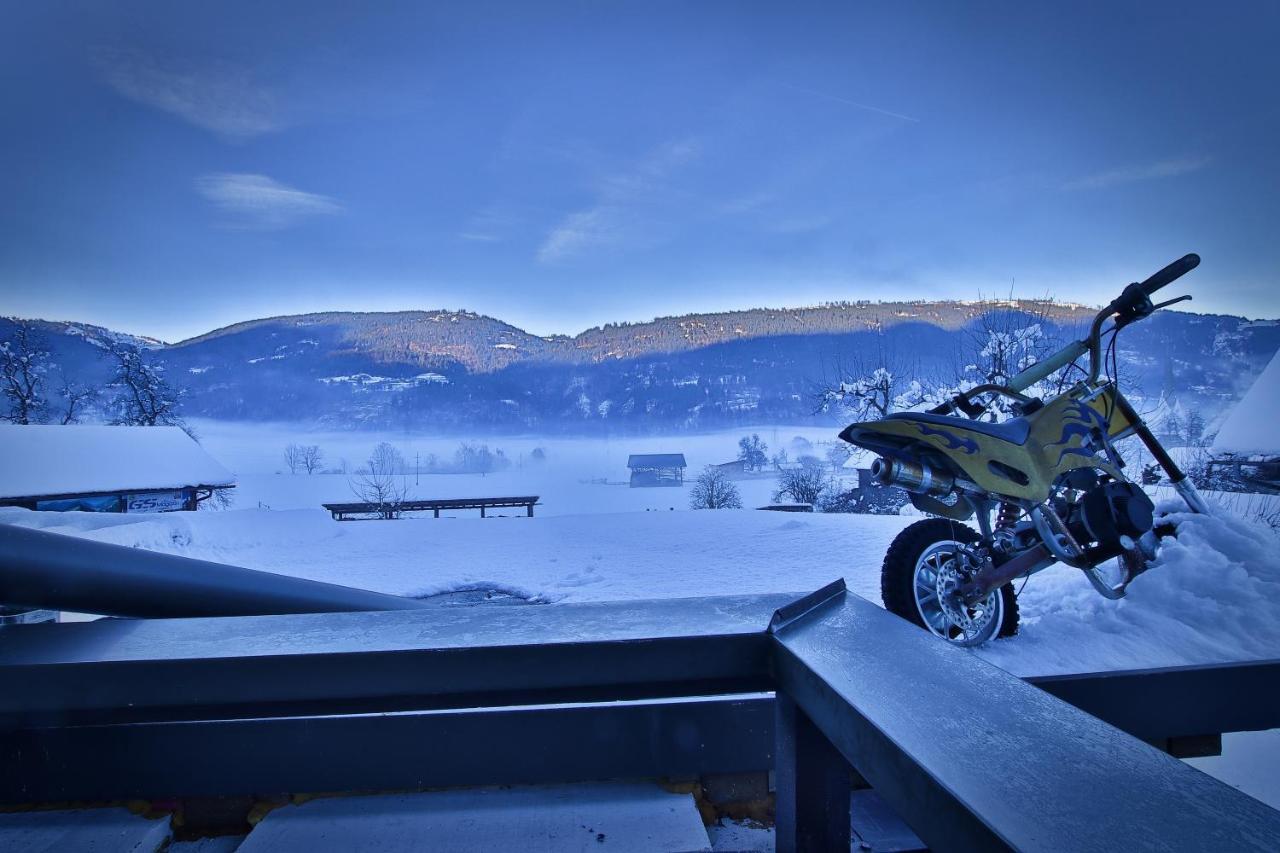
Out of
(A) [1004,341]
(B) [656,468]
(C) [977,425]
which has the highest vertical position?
(A) [1004,341]

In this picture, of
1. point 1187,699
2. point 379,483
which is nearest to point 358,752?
point 1187,699

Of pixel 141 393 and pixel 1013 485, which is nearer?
pixel 1013 485

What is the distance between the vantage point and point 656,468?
13.7 metres

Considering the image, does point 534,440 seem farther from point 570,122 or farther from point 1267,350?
point 1267,350

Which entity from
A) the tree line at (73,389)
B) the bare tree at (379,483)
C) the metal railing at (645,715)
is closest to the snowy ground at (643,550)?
the metal railing at (645,715)

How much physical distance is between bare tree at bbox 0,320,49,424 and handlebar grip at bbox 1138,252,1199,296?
12.2 m

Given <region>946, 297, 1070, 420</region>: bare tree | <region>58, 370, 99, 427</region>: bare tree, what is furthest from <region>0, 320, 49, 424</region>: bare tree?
<region>946, 297, 1070, 420</region>: bare tree

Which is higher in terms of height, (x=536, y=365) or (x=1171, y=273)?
(x=536, y=365)

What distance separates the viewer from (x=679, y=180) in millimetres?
11398

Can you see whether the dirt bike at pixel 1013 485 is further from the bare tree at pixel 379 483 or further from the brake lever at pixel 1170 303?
the bare tree at pixel 379 483

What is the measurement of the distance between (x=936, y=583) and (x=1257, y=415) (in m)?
4.19

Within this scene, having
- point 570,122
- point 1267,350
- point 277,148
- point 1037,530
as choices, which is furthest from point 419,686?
point 277,148

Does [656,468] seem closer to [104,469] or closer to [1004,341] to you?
[1004,341]

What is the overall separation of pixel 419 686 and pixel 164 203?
10354 mm
